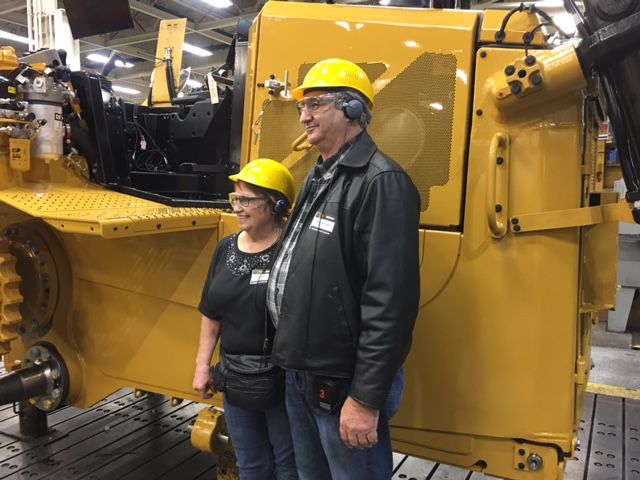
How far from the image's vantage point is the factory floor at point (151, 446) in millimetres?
3102

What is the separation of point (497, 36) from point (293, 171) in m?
0.93

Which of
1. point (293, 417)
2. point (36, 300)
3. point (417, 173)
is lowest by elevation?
point (293, 417)

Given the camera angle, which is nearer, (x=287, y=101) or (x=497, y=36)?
(x=497, y=36)

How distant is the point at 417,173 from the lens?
2.04 m

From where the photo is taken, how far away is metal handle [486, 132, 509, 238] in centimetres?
191

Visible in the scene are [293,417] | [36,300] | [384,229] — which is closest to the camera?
[384,229]

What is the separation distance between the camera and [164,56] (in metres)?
4.44

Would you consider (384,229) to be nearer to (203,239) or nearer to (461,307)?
(461,307)

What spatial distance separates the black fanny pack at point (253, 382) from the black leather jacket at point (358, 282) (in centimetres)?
26

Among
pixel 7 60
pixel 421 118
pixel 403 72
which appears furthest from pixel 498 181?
pixel 7 60

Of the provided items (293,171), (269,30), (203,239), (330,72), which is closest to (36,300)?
(203,239)

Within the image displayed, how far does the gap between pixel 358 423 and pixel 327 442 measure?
0.21m

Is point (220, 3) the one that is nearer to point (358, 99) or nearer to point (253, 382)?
point (358, 99)

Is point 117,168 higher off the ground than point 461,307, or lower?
higher
